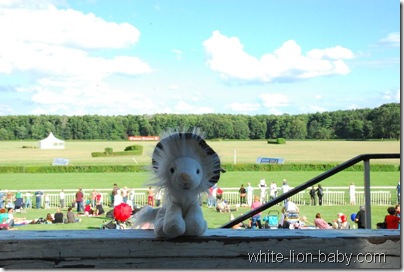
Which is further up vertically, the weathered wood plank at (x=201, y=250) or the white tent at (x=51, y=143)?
the weathered wood plank at (x=201, y=250)

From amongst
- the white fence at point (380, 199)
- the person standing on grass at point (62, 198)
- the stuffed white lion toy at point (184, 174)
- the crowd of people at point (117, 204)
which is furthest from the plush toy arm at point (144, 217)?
the white fence at point (380, 199)

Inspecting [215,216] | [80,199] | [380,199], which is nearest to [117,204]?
[215,216]

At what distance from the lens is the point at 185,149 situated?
3.35 feet

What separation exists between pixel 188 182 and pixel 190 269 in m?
0.17

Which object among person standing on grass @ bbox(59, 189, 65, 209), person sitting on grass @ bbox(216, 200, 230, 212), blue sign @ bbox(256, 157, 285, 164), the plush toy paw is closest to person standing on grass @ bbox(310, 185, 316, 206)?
person sitting on grass @ bbox(216, 200, 230, 212)

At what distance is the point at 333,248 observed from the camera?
972mm

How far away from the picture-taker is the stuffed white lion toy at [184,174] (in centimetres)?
99

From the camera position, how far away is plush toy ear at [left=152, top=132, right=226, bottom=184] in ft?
3.35

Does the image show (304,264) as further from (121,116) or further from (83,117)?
(83,117)

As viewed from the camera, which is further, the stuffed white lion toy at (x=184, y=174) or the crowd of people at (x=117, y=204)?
the crowd of people at (x=117, y=204)

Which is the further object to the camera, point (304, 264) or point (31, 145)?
point (31, 145)

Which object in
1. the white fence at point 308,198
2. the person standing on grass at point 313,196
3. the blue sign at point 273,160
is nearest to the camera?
the person standing on grass at point 313,196

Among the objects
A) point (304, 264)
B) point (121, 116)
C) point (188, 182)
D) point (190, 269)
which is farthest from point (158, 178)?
point (121, 116)

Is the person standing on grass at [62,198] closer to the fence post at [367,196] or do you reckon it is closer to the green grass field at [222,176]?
the green grass field at [222,176]
